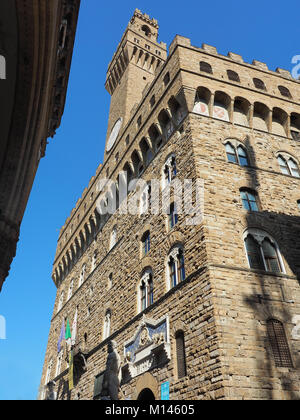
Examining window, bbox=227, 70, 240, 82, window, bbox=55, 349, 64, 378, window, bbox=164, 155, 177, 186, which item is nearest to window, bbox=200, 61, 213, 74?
window, bbox=227, 70, 240, 82

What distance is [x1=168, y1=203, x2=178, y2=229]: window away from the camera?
1182 centimetres

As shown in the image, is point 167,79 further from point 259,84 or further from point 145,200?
point 145,200

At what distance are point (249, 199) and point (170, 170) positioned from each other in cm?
334

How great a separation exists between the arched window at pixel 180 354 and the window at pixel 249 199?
4.60 meters

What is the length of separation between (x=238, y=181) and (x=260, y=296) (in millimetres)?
4248

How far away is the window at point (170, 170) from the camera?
42.9ft

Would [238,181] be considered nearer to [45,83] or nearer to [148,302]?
[148,302]

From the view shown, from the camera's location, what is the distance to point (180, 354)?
9.25 m

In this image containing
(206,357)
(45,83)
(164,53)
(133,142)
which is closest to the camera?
(206,357)

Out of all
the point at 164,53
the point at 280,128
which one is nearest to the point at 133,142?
the point at 280,128

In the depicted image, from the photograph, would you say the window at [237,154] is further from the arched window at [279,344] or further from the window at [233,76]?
the arched window at [279,344]

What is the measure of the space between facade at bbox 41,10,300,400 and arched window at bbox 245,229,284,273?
0.04m

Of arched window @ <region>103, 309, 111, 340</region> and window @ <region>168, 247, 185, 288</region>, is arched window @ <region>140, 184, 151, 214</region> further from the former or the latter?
arched window @ <region>103, 309, 111, 340</region>
